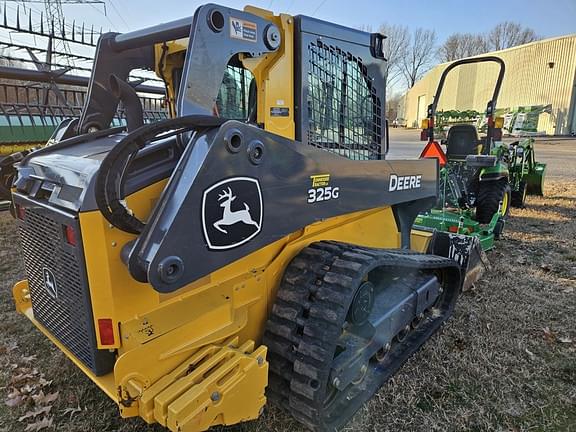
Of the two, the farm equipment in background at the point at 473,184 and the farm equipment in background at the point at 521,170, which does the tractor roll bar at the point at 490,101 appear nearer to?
the farm equipment in background at the point at 473,184

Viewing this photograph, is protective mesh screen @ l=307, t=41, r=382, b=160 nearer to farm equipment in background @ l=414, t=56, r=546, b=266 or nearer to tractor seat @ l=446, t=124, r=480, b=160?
farm equipment in background @ l=414, t=56, r=546, b=266

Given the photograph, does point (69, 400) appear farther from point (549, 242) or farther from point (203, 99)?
point (549, 242)

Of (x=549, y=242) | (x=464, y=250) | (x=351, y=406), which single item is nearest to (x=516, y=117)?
(x=549, y=242)

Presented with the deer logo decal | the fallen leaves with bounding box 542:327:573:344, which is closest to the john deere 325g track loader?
the deer logo decal

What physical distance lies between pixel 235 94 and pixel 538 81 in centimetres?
3971

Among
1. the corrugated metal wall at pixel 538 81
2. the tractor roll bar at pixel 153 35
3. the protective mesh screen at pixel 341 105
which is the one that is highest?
the corrugated metal wall at pixel 538 81

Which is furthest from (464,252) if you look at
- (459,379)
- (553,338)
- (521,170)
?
(521,170)

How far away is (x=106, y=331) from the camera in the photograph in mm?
1759

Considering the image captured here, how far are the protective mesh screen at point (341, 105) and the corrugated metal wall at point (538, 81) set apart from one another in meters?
36.8

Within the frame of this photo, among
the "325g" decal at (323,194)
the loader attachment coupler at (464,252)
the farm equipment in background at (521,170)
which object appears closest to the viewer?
the "325g" decal at (323,194)

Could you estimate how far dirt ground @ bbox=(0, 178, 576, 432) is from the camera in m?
2.49

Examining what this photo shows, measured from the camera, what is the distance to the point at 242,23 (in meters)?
1.97

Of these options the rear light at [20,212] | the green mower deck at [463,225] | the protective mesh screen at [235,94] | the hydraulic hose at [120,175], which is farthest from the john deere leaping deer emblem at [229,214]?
the green mower deck at [463,225]

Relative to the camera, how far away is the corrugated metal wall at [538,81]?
32844mm
